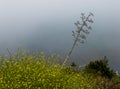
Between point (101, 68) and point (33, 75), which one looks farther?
point (101, 68)

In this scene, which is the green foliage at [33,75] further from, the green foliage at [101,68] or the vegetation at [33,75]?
the green foliage at [101,68]

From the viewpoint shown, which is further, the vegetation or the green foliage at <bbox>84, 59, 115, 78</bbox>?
the green foliage at <bbox>84, 59, 115, 78</bbox>

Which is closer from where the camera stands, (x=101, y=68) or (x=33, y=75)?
(x=33, y=75)

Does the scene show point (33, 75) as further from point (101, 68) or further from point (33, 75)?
point (101, 68)

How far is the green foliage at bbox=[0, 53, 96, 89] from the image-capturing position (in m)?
22.3

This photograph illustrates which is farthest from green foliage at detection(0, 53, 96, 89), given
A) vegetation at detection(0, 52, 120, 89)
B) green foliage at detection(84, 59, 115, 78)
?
green foliage at detection(84, 59, 115, 78)

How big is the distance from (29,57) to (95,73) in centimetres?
2188

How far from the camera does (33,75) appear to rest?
75.6 feet

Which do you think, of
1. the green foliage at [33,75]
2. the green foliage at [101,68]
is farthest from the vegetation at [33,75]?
the green foliage at [101,68]

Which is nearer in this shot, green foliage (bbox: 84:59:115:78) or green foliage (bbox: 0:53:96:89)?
green foliage (bbox: 0:53:96:89)

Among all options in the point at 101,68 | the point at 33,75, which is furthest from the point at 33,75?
the point at 101,68

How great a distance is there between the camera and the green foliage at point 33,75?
2228 cm

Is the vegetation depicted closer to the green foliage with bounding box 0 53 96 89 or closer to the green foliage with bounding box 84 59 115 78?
the green foliage with bounding box 0 53 96 89

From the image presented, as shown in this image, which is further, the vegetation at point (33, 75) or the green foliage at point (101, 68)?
the green foliage at point (101, 68)
